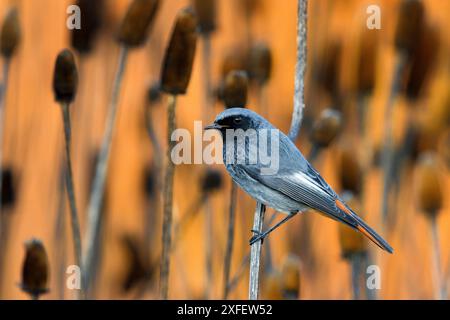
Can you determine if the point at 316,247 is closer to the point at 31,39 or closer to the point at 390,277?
the point at 390,277

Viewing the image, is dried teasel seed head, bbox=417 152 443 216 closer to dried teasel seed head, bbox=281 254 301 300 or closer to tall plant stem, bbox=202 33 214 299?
dried teasel seed head, bbox=281 254 301 300

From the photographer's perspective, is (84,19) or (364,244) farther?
(84,19)

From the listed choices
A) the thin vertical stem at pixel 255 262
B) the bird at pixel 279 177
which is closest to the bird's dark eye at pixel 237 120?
the bird at pixel 279 177

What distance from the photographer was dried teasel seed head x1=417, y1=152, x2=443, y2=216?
269 centimetres

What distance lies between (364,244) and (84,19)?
1.26 m

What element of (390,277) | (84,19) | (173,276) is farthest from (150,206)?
(390,277)

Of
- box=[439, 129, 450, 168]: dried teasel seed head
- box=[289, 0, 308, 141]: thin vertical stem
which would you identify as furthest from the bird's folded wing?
box=[439, 129, 450, 168]: dried teasel seed head

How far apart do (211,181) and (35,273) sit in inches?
34.0

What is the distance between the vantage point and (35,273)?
225cm

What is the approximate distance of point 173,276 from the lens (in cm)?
370

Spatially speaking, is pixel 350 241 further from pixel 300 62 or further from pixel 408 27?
pixel 408 27

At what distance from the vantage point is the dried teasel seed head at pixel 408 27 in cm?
295
